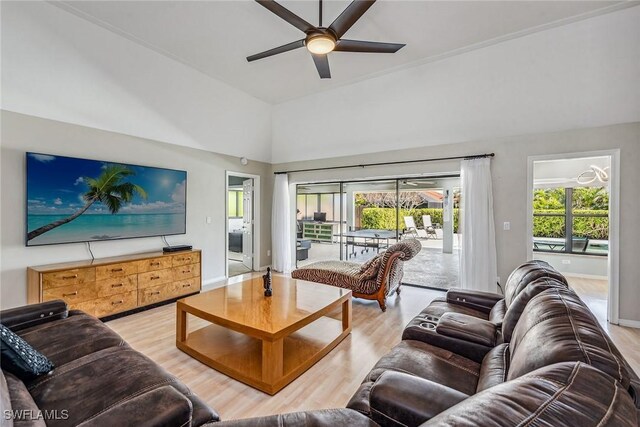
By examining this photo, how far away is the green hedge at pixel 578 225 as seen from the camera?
17.9 ft

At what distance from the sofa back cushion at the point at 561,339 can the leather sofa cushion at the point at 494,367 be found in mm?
119

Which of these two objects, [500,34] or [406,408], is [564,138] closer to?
[500,34]

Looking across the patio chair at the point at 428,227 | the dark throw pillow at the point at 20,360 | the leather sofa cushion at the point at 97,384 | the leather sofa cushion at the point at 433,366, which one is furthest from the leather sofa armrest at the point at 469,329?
the patio chair at the point at 428,227

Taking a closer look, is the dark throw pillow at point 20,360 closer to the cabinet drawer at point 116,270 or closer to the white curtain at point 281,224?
the cabinet drawer at point 116,270

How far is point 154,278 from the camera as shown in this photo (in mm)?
3791

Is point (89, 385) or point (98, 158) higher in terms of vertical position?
point (98, 158)

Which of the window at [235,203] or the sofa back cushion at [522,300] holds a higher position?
the window at [235,203]

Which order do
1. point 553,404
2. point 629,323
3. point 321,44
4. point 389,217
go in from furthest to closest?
point 389,217 < point 629,323 < point 321,44 < point 553,404

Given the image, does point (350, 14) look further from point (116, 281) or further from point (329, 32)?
point (116, 281)

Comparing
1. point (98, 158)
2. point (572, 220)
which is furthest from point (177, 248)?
point (572, 220)

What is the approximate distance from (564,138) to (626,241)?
1433mm

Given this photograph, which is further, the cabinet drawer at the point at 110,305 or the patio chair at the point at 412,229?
the patio chair at the point at 412,229

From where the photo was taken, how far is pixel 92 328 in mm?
1968

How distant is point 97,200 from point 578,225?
27.8 ft
